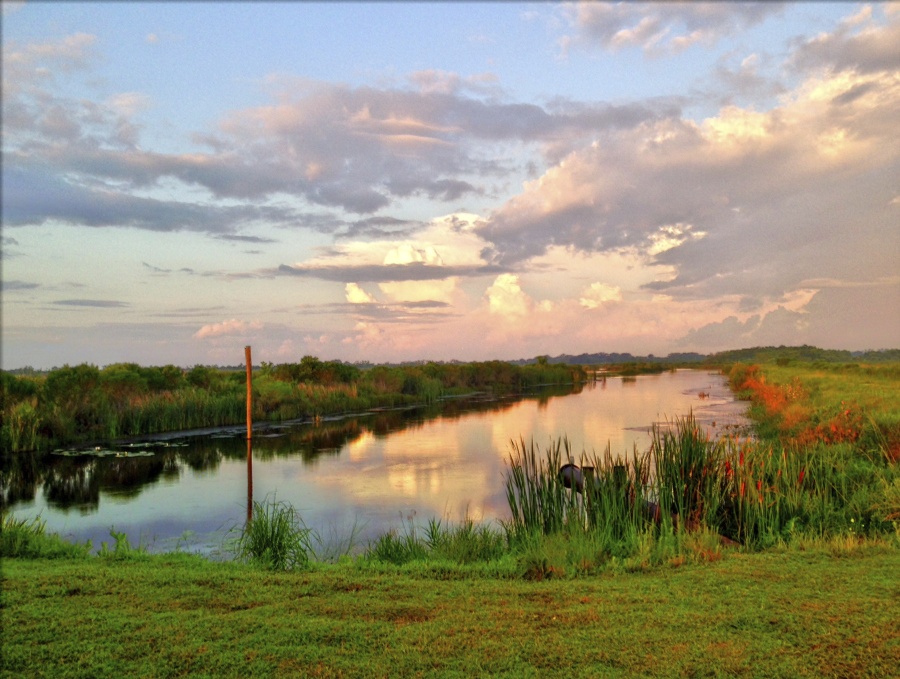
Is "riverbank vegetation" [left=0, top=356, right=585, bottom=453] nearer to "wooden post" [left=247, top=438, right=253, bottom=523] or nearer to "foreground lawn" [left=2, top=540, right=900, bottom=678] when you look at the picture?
"wooden post" [left=247, top=438, right=253, bottom=523]

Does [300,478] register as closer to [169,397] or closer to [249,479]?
[249,479]

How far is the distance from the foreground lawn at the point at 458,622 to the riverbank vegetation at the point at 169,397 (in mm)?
16834

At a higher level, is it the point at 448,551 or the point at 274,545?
the point at 274,545

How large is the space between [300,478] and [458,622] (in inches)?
513

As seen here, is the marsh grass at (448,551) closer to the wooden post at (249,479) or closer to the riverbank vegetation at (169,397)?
the wooden post at (249,479)

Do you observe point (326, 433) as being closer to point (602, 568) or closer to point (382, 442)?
point (382, 442)

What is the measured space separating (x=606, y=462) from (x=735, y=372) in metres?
56.2

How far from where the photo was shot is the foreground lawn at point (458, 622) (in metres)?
4.23

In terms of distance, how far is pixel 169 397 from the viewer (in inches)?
1056

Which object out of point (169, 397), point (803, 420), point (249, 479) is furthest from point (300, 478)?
point (803, 420)

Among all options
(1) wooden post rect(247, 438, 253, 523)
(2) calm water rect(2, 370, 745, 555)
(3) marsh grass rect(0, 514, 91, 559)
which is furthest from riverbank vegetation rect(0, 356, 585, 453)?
(3) marsh grass rect(0, 514, 91, 559)

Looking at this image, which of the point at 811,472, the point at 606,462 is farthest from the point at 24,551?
the point at 811,472

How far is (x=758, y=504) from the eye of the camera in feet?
28.4

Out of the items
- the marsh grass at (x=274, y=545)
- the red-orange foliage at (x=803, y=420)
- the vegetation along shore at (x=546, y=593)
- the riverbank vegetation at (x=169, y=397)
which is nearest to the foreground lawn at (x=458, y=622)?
the vegetation along shore at (x=546, y=593)
